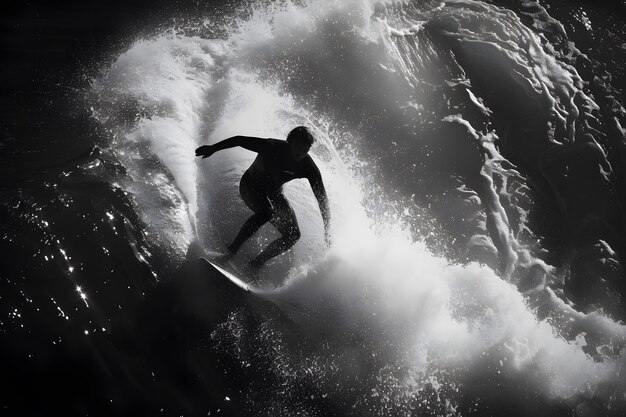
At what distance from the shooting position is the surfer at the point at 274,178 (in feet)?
13.7

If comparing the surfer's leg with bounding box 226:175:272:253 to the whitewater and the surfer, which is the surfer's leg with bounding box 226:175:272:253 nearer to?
the surfer

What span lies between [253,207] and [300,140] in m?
1.06

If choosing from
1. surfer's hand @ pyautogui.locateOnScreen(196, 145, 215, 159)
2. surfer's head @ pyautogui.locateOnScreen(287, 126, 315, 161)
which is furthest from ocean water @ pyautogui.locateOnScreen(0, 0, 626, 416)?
surfer's head @ pyautogui.locateOnScreen(287, 126, 315, 161)

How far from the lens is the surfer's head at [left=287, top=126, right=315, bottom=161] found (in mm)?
3908

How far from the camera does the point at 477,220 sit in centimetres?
725

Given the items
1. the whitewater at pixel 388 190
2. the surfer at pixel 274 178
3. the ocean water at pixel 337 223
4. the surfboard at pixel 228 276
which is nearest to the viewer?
the ocean water at pixel 337 223

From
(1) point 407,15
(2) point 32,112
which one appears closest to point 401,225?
(2) point 32,112

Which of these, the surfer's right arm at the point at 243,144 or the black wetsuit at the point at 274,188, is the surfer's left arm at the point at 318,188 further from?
the surfer's right arm at the point at 243,144

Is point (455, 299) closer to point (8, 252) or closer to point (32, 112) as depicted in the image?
point (8, 252)

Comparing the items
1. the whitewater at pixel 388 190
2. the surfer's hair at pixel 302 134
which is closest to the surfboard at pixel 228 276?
the whitewater at pixel 388 190

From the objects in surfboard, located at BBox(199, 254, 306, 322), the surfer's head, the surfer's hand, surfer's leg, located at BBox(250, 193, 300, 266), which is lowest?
surfboard, located at BBox(199, 254, 306, 322)

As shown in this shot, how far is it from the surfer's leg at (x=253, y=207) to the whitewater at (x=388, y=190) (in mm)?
442

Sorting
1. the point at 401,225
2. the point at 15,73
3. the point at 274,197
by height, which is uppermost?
the point at 274,197

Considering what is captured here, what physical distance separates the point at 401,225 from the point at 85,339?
4686 mm
